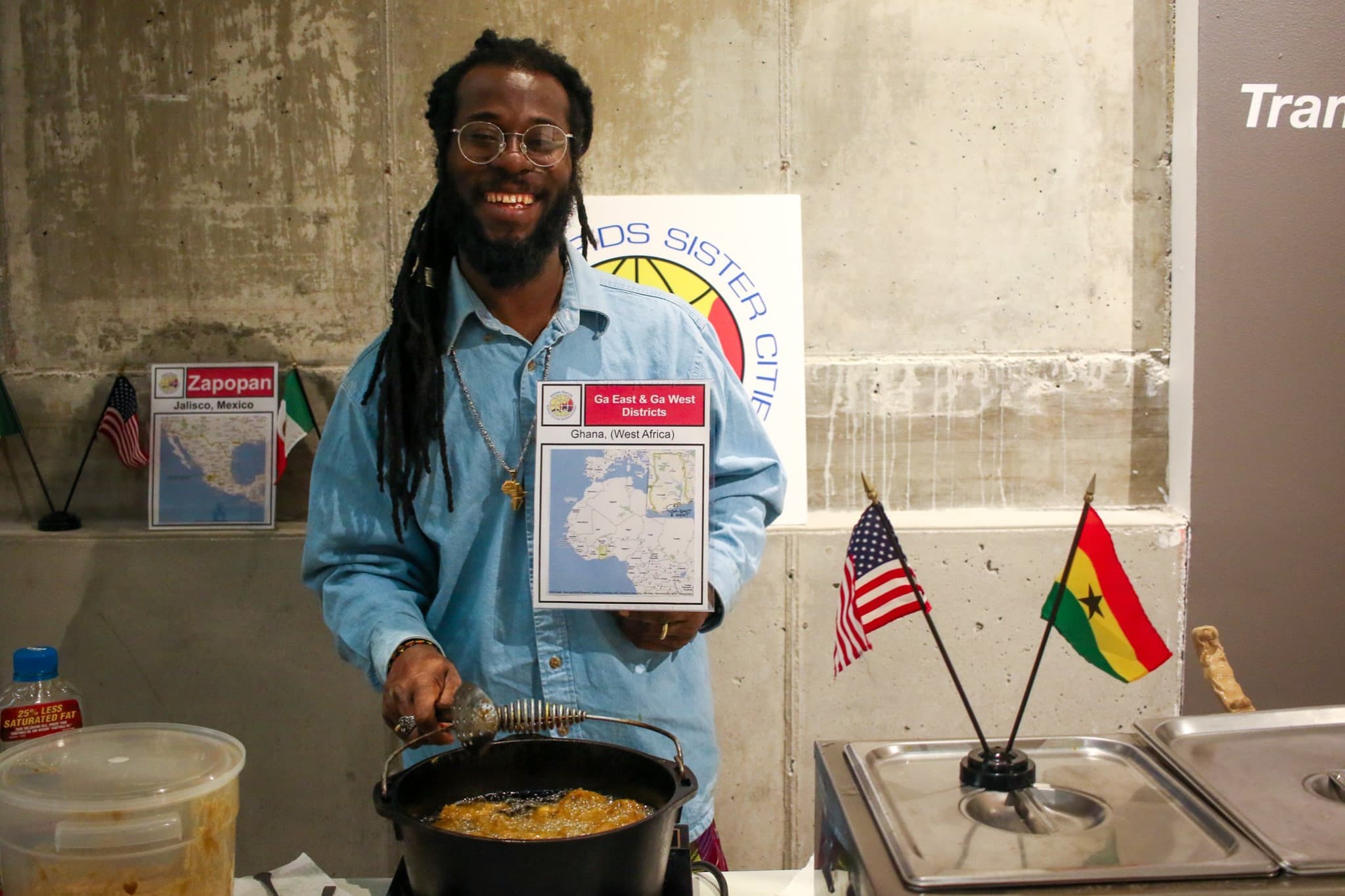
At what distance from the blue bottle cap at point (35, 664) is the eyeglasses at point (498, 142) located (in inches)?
36.5

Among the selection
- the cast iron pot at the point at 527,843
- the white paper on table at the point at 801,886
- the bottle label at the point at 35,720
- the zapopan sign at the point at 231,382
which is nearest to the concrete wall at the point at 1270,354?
the white paper on table at the point at 801,886

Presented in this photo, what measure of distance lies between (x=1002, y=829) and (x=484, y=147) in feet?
4.03

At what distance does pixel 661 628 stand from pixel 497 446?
390 millimetres

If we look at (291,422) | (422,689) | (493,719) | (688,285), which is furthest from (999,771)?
(291,422)

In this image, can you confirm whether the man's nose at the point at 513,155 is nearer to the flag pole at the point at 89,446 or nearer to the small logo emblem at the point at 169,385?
the small logo emblem at the point at 169,385

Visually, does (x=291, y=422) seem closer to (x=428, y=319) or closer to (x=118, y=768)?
(x=428, y=319)

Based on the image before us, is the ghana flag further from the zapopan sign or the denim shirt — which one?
the zapopan sign

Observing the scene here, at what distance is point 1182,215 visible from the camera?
277cm

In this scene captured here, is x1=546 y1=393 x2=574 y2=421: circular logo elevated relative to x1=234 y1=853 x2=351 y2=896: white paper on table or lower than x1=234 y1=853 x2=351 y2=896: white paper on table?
elevated

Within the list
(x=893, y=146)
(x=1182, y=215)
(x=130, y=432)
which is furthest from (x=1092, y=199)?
(x=130, y=432)

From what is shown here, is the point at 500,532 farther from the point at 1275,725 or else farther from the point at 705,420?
the point at 1275,725

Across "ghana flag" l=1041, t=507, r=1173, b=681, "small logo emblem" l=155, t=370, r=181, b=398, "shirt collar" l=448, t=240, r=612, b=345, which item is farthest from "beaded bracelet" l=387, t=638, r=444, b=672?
"small logo emblem" l=155, t=370, r=181, b=398

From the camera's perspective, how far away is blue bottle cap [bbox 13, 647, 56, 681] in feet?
4.41

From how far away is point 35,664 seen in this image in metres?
1.35
